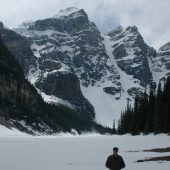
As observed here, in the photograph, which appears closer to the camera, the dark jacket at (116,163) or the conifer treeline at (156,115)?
the dark jacket at (116,163)

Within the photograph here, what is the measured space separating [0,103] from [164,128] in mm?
113685

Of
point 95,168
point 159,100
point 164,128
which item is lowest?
point 95,168

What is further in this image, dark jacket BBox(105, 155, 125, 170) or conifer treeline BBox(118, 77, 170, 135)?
conifer treeline BBox(118, 77, 170, 135)

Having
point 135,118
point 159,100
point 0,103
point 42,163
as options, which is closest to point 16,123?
point 0,103

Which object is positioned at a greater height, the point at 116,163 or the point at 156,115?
the point at 156,115

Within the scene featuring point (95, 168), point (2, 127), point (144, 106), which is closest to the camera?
point (95, 168)

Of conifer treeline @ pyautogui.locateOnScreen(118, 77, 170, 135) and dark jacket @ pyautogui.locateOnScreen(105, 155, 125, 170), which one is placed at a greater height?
conifer treeline @ pyautogui.locateOnScreen(118, 77, 170, 135)

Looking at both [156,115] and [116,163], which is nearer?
[116,163]

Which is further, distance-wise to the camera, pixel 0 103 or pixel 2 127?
pixel 0 103

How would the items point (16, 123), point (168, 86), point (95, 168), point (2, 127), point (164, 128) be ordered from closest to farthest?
point (95, 168) < point (164, 128) < point (168, 86) < point (2, 127) < point (16, 123)

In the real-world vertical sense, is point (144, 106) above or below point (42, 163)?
above

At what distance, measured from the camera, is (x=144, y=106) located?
12425cm

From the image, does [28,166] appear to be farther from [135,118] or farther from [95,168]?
[135,118]

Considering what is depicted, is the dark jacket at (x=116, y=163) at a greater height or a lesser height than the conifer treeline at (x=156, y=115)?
lesser
